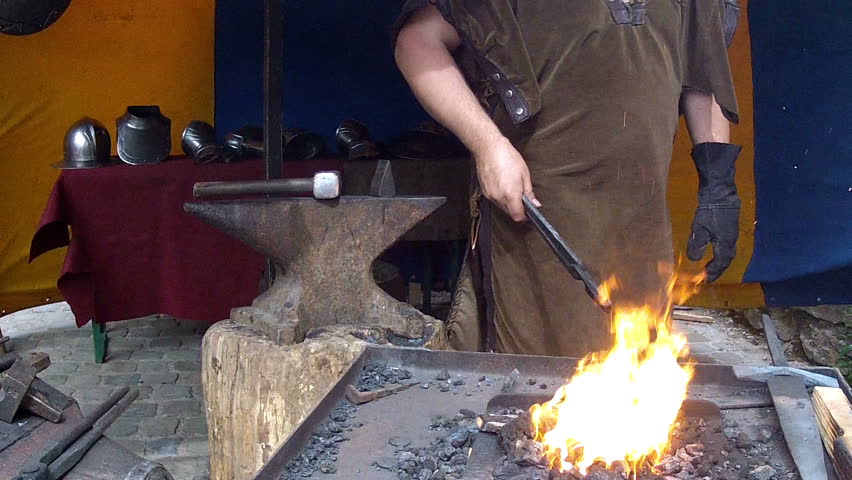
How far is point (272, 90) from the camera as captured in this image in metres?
3.45

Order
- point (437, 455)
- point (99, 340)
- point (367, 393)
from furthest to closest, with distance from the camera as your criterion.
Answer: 1. point (99, 340)
2. point (367, 393)
3. point (437, 455)

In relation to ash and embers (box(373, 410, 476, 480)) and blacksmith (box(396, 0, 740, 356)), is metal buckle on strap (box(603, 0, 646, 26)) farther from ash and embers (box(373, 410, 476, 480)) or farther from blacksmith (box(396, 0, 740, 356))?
ash and embers (box(373, 410, 476, 480))

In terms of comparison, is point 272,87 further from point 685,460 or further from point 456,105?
point 685,460

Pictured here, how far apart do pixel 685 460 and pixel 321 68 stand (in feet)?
13.2

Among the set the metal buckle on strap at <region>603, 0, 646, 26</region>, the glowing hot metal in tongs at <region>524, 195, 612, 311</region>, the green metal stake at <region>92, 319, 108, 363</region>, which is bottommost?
the glowing hot metal in tongs at <region>524, 195, 612, 311</region>

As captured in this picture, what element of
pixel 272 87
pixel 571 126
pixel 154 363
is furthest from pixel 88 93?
pixel 571 126

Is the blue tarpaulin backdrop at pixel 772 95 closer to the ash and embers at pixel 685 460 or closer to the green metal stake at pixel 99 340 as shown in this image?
the green metal stake at pixel 99 340

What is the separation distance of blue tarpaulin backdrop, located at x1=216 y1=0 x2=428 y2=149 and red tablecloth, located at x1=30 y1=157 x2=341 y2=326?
67 centimetres

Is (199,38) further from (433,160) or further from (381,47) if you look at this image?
(433,160)

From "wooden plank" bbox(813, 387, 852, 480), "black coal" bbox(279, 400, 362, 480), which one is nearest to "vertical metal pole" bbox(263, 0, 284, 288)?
"black coal" bbox(279, 400, 362, 480)

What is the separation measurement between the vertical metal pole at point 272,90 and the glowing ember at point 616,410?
1.94 m

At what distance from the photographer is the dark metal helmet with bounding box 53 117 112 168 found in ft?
14.6

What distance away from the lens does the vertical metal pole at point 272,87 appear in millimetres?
3451

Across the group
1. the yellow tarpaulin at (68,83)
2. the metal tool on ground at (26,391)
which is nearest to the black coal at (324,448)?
the metal tool on ground at (26,391)
